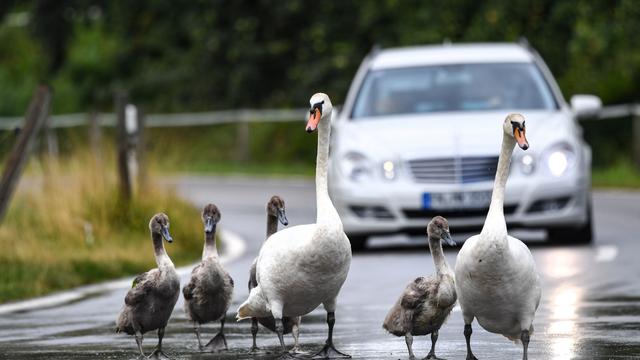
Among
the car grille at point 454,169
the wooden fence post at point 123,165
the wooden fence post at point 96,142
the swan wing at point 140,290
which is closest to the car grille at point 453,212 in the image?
the car grille at point 454,169

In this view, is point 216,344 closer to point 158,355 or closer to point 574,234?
point 158,355

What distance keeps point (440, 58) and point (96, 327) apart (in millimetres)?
8220

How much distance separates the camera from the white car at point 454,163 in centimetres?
1873

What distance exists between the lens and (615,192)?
1135 inches

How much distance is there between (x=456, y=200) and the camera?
18.7m

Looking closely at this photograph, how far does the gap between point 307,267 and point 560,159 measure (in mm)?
8427

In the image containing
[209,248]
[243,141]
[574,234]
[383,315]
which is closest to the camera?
[209,248]

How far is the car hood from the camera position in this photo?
61.8 ft

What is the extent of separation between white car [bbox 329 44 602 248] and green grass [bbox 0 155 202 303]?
1.99 meters

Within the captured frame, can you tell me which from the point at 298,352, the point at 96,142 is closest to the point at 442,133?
the point at 96,142

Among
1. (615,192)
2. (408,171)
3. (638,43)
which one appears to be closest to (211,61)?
(638,43)

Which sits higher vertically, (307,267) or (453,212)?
(307,267)

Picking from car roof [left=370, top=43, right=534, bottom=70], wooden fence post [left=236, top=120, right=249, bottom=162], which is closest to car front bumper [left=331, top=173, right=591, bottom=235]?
car roof [left=370, top=43, right=534, bottom=70]

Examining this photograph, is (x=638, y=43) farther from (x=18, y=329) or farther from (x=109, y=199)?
(x=18, y=329)
